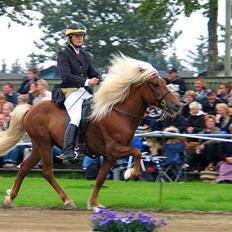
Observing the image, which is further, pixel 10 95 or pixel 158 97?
pixel 10 95

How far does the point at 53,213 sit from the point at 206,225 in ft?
8.00

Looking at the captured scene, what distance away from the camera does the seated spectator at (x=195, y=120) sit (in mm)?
17781

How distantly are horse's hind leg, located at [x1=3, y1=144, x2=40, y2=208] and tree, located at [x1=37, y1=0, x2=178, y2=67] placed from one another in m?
50.2

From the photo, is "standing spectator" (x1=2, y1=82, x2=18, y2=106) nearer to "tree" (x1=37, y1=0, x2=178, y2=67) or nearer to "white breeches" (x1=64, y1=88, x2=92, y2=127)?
"white breeches" (x1=64, y1=88, x2=92, y2=127)

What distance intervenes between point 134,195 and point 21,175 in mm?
2144

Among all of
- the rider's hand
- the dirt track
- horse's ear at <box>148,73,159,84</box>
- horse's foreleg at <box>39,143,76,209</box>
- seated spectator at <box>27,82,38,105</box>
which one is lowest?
the dirt track

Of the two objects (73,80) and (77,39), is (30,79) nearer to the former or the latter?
(77,39)

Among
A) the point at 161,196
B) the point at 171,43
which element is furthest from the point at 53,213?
the point at 171,43

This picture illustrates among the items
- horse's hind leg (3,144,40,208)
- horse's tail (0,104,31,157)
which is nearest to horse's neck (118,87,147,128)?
horse's hind leg (3,144,40,208)

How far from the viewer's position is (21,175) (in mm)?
13008

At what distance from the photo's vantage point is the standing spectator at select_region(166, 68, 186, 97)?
20.1 m

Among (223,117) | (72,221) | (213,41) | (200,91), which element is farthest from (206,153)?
(213,41)

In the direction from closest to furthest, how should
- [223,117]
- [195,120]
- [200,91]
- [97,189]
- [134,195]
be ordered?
1. [97,189]
2. [134,195]
3. [223,117]
4. [195,120]
5. [200,91]

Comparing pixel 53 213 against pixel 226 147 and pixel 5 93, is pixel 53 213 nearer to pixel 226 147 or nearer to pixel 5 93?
pixel 226 147
